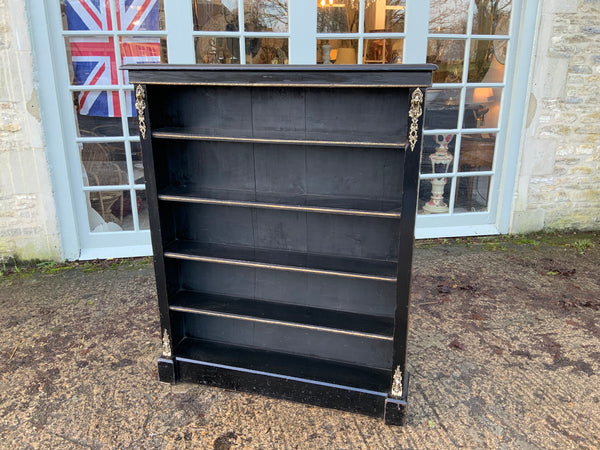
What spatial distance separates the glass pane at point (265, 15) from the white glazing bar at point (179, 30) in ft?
1.53

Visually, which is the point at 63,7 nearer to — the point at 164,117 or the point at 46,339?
the point at 164,117

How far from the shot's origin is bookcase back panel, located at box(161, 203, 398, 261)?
2.29 meters

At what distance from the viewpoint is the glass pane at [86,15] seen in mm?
3627

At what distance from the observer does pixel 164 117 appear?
7.67 feet

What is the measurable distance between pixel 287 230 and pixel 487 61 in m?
3.02

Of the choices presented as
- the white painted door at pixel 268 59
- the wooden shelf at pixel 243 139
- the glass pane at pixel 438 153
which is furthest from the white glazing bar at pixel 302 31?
the wooden shelf at pixel 243 139

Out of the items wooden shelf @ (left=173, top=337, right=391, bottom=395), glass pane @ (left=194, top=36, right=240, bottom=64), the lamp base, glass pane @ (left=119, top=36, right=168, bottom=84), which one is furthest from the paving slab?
glass pane @ (left=194, top=36, right=240, bottom=64)

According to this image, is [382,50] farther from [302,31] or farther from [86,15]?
[86,15]

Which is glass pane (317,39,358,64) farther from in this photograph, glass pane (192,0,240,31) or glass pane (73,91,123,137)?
glass pane (73,91,123,137)

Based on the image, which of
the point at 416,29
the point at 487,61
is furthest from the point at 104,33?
the point at 487,61

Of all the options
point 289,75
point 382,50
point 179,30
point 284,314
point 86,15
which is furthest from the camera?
point 382,50

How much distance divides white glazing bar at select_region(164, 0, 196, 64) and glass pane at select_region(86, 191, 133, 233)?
4.15 feet

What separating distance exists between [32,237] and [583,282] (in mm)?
4531

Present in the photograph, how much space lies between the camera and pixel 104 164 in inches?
156
